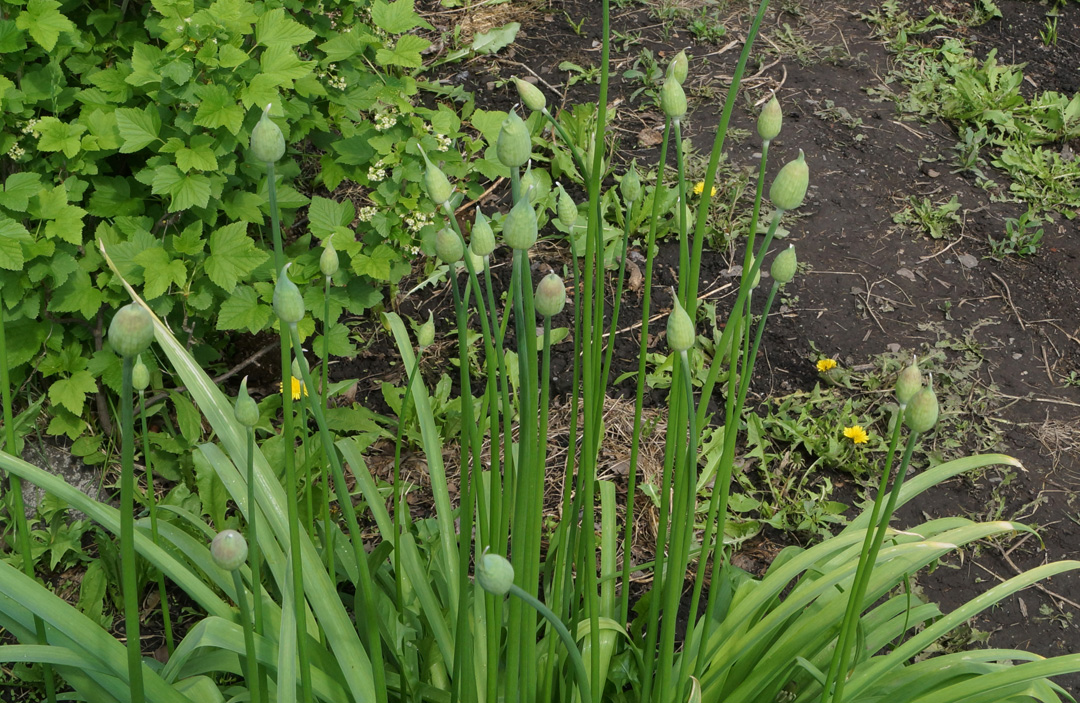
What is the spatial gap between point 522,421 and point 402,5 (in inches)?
65.1

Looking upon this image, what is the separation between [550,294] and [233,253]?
58.5 inches

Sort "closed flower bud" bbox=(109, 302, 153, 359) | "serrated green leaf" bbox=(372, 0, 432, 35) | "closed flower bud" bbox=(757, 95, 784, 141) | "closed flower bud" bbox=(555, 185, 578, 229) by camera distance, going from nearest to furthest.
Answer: "closed flower bud" bbox=(109, 302, 153, 359), "closed flower bud" bbox=(757, 95, 784, 141), "closed flower bud" bbox=(555, 185, 578, 229), "serrated green leaf" bbox=(372, 0, 432, 35)

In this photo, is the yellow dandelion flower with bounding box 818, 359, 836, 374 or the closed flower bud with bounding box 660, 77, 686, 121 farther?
the yellow dandelion flower with bounding box 818, 359, 836, 374

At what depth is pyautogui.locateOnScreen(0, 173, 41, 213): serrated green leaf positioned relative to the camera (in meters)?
1.92

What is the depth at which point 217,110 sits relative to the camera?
2.04 m

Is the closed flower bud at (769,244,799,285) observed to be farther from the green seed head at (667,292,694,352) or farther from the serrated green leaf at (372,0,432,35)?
the serrated green leaf at (372,0,432,35)

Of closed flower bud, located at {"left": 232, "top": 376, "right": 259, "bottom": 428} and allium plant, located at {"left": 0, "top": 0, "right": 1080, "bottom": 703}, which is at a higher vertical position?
closed flower bud, located at {"left": 232, "top": 376, "right": 259, "bottom": 428}

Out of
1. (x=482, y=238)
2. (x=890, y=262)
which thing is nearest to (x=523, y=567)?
(x=482, y=238)

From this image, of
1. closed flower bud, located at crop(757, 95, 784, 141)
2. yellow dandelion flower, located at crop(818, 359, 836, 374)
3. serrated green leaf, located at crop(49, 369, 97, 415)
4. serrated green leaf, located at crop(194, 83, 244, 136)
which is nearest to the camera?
closed flower bud, located at crop(757, 95, 784, 141)

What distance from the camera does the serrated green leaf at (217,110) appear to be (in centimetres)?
202

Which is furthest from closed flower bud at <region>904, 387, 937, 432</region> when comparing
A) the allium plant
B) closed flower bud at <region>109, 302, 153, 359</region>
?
closed flower bud at <region>109, 302, 153, 359</region>

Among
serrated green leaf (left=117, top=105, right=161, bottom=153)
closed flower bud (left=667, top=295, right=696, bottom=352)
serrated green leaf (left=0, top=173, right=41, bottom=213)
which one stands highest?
closed flower bud (left=667, top=295, right=696, bottom=352)

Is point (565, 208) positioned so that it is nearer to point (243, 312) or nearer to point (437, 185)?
point (437, 185)

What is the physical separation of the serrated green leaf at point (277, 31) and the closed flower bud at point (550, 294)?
1448mm
